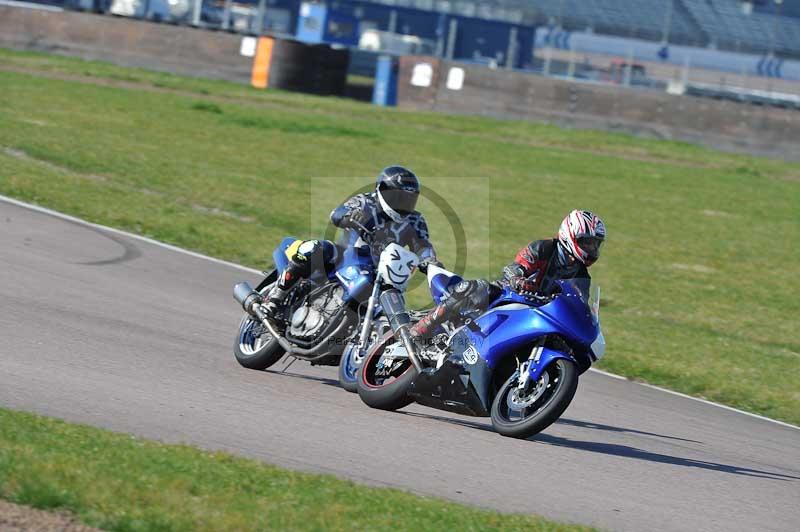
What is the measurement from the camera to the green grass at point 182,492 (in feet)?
15.6

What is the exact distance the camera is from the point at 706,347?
12281 mm

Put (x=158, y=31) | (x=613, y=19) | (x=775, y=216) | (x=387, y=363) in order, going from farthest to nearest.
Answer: (x=613, y=19) < (x=158, y=31) < (x=775, y=216) < (x=387, y=363)

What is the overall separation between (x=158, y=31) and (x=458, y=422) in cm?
2623

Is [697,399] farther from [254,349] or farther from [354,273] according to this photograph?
[254,349]

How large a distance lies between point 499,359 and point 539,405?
1.23 feet

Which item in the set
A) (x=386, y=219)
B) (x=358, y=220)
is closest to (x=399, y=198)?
(x=386, y=219)

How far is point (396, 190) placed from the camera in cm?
800

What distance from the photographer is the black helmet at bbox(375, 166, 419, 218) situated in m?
7.99

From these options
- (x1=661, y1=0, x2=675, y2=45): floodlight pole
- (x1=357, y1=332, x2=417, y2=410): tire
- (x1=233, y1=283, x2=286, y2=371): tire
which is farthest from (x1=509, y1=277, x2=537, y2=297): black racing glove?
(x1=661, y1=0, x2=675, y2=45): floodlight pole

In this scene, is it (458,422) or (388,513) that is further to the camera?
(458,422)

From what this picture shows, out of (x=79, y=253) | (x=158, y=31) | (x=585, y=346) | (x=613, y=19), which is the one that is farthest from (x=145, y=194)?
(x=613, y=19)

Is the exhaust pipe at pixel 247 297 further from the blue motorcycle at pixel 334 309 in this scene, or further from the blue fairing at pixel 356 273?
the blue fairing at pixel 356 273

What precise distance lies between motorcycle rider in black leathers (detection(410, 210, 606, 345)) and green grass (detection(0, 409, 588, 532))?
200 cm

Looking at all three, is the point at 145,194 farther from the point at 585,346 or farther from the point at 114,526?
the point at 114,526
